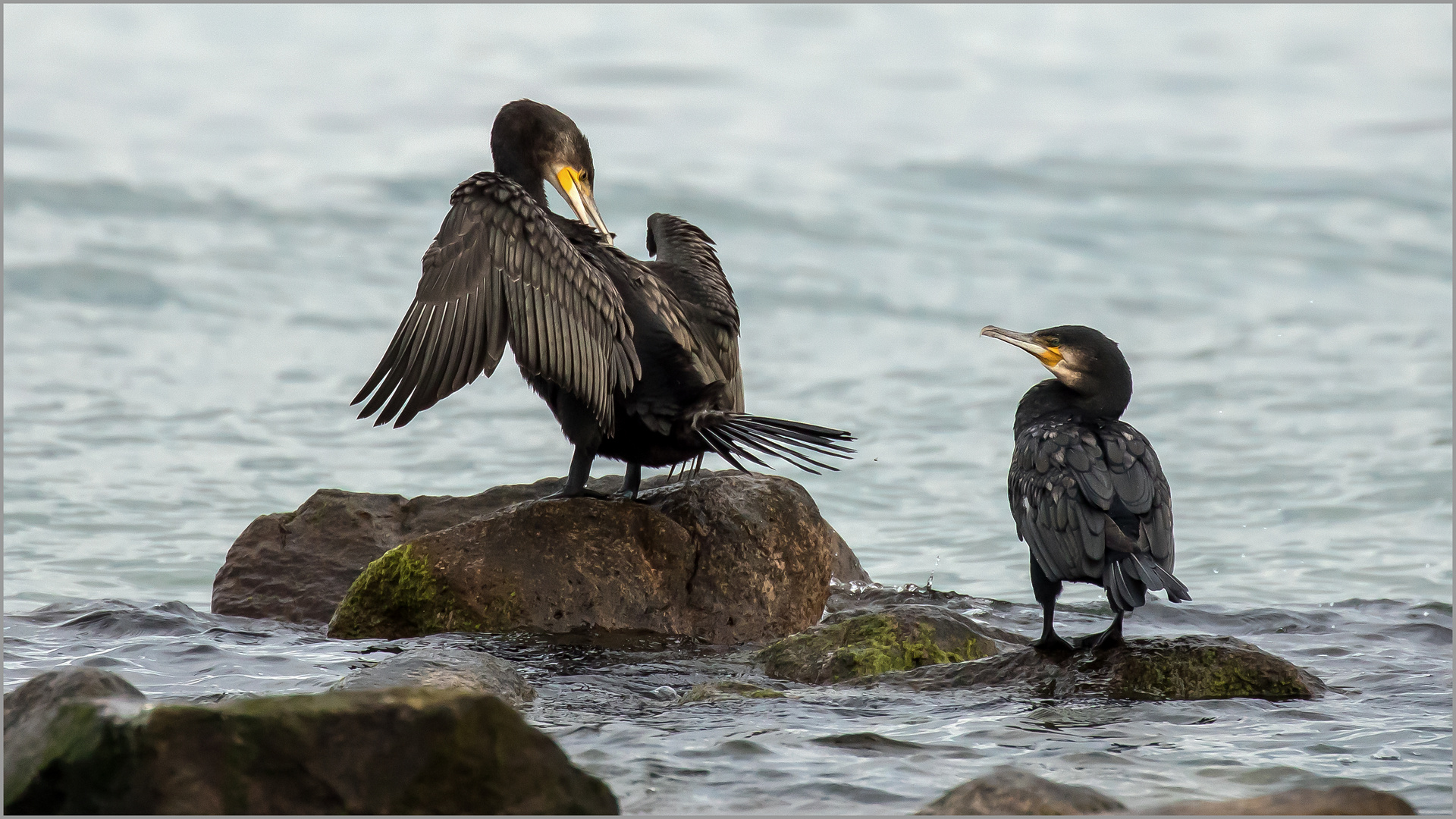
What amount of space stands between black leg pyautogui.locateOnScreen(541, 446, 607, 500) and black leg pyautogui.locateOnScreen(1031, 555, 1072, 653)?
71.5 inches

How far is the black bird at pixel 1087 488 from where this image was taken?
16.4 ft

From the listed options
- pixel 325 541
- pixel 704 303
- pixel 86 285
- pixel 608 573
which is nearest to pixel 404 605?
pixel 608 573

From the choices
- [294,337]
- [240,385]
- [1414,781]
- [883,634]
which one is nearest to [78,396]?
[240,385]

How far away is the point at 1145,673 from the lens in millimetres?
5086

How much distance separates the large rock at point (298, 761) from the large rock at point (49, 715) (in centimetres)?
1

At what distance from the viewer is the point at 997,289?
48.2 ft

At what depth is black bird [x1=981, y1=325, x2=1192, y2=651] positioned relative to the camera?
4.99m

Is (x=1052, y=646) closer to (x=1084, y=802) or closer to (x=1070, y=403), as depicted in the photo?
(x=1070, y=403)

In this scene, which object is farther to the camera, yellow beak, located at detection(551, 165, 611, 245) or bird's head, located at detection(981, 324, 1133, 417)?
yellow beak, located at detection(551, 165, 611, 245)

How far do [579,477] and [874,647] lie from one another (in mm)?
1415

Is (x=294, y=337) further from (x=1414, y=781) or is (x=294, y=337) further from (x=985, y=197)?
(x=1414, y=781)

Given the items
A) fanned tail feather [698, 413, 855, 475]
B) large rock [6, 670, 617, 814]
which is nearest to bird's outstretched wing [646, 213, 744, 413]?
fanned tail feather [698, 413, 855, 475]

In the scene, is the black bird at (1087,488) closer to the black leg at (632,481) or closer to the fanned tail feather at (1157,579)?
the fanned tail feather at (1157,579)

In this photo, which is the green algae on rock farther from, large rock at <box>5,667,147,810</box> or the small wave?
the small wave
